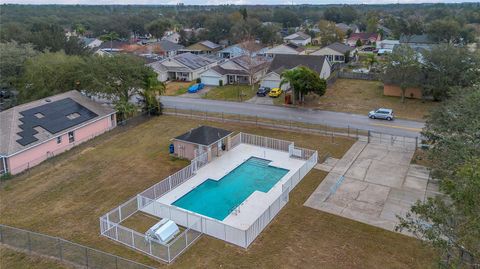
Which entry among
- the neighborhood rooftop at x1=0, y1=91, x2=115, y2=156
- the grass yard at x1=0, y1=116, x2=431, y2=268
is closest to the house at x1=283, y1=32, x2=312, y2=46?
the grass yard at x1=0, y1=116, x2=431, y2=268

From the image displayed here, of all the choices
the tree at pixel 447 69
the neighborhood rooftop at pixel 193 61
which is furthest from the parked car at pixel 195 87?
the tree at pixel 447 69

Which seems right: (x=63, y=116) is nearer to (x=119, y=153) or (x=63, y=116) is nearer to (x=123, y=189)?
(x=119, y=153)

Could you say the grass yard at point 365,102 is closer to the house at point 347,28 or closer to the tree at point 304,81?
the tree at point 304,81

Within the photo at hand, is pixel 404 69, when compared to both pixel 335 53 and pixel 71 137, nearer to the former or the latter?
pixel 335 53

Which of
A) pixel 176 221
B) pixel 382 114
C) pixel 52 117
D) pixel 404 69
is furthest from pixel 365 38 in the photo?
pixel 176 221

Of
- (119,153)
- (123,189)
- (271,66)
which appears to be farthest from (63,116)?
(271,66)
